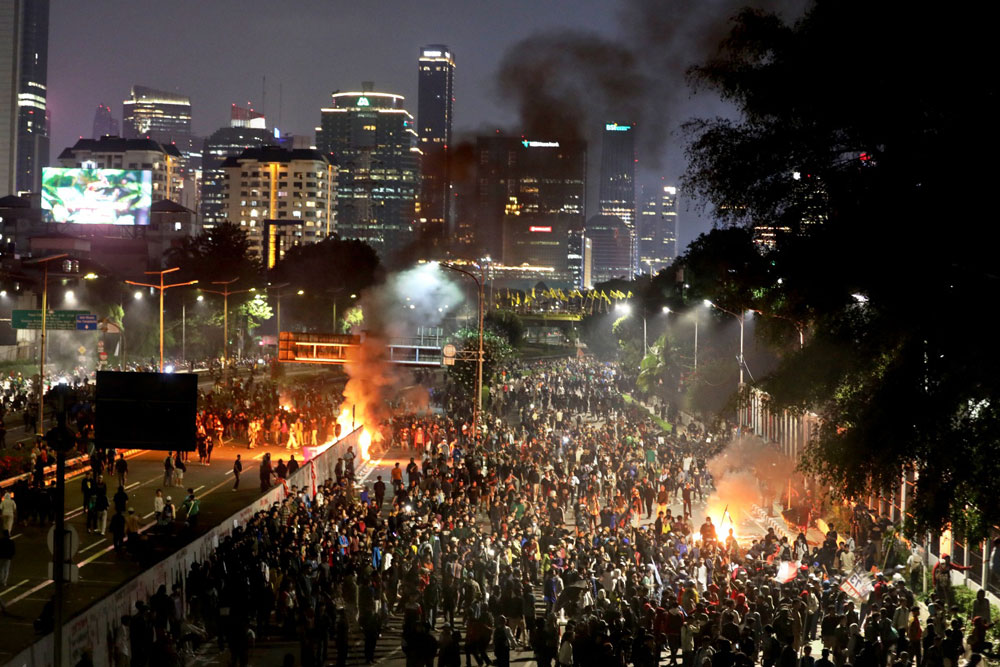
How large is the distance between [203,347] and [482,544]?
6877 centimetres

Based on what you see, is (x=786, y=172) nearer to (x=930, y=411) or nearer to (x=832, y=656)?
(x=930, y=411)

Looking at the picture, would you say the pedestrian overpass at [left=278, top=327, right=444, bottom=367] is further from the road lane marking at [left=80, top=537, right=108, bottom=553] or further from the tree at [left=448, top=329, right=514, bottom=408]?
the road lane marking at [left=80, top=537, right=108, bottom=553]

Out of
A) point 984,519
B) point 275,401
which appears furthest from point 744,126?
point 275,401

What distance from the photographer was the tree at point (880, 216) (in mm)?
12031

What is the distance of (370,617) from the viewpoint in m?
16.0

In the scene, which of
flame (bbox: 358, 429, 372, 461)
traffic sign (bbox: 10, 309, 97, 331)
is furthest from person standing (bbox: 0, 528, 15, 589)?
traffic sign (bbox: 10, 309, 97, 331)

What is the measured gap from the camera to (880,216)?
1253 cm

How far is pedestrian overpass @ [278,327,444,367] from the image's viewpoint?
5178cm

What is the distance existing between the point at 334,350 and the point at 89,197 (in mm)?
53041

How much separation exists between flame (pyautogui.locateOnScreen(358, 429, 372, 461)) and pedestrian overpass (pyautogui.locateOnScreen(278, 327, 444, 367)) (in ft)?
37.4

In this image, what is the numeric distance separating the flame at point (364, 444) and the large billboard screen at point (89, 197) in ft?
205

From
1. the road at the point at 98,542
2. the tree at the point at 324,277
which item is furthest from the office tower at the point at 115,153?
the road at the point at 98,542

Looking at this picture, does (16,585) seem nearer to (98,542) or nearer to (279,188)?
(98,542)

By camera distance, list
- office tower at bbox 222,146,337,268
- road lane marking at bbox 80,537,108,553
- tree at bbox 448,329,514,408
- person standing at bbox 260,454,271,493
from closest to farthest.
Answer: road lane marking at bbox 80,537,108,553 → person standing at bbox 260,454,271,493 → tree at bbox 448,329,514,408 → office tower at bbox 222,146,337,268
